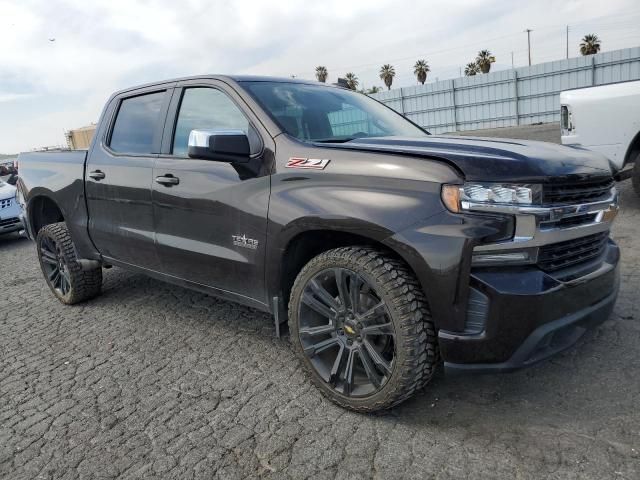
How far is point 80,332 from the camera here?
4074mm

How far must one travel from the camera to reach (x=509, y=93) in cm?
2700

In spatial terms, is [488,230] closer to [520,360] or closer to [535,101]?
[520,360]

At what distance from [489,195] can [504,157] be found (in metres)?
0.22

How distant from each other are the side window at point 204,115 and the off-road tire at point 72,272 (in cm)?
180

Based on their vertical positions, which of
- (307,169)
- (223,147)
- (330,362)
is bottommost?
(330,362)

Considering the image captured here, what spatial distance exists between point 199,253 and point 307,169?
1.01 m

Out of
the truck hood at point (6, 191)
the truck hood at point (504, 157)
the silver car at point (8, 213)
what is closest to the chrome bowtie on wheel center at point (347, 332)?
the truck hood at point (504, 157)

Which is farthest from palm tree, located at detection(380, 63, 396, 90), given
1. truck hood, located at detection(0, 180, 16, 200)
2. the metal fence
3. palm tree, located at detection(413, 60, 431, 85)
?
truck hood, located at detection(0, 180, 16, 200)

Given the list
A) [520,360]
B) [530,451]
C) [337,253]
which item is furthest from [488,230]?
[530,451]

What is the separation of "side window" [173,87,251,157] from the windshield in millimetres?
169

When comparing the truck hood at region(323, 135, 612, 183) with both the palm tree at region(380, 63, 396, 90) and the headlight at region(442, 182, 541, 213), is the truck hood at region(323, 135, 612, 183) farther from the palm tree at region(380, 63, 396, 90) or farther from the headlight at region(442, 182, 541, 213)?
the palm tree at region(380, 63, 396, 90)

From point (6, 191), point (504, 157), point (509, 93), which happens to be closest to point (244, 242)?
point (504, 157)

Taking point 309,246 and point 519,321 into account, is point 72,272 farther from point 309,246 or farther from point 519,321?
point 519,321

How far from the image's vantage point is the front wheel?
2.32 meters
